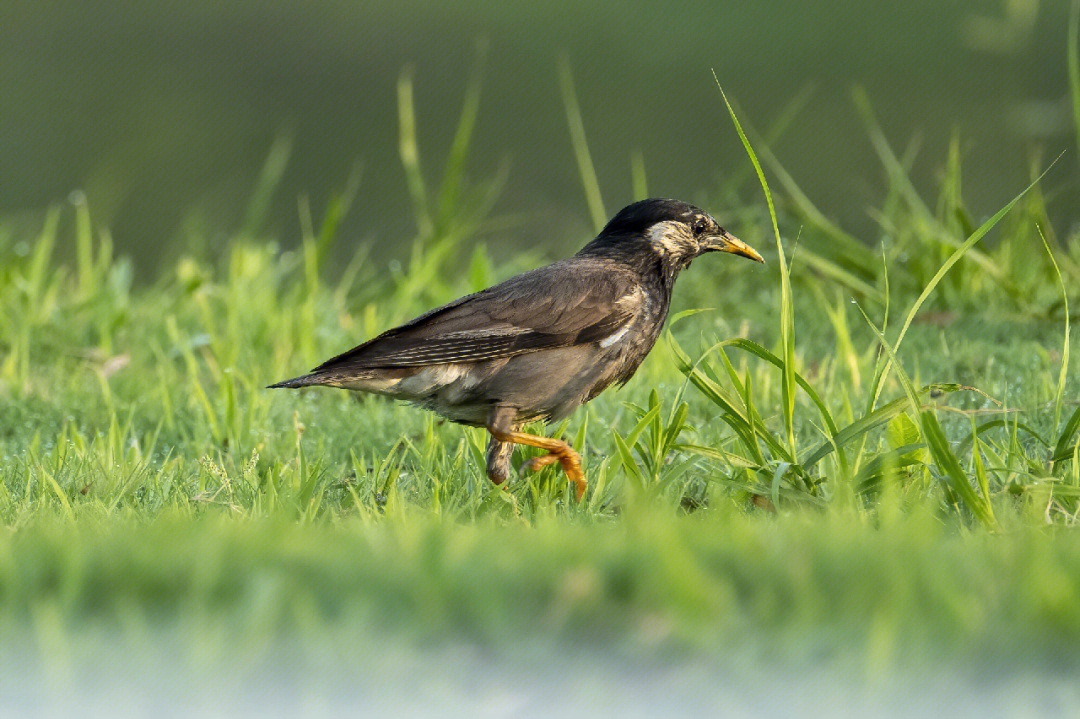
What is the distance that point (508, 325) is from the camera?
4.73 m

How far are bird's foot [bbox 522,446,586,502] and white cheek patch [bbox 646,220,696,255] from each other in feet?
3.85

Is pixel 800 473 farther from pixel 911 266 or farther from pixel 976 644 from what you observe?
pixel 911 266

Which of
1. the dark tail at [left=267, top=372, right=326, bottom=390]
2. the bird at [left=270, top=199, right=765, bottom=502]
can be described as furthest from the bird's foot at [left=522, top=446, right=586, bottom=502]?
the dark tail at [left=267, top=372, right=326, bottom=390]

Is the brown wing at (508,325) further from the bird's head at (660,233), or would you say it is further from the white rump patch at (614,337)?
the bird's head at (660,233)

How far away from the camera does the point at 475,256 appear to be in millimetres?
6824

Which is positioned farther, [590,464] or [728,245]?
[728,245]

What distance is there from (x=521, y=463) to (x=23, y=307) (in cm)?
361

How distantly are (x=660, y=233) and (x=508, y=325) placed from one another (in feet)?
2.90

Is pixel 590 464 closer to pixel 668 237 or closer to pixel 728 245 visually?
pixel 668 237

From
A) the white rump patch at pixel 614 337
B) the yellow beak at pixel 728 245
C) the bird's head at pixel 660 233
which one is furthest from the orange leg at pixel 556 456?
the yellow beak at pixel 728 245

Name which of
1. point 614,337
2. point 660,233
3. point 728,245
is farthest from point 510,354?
point 728,245

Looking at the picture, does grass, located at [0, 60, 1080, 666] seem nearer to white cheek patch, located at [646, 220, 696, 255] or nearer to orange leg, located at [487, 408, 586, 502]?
orange leg, located at [487, 408, 586, 502]

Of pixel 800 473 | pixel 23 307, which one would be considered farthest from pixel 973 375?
pixel 23 307

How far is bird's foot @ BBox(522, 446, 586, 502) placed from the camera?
4.27 metres
